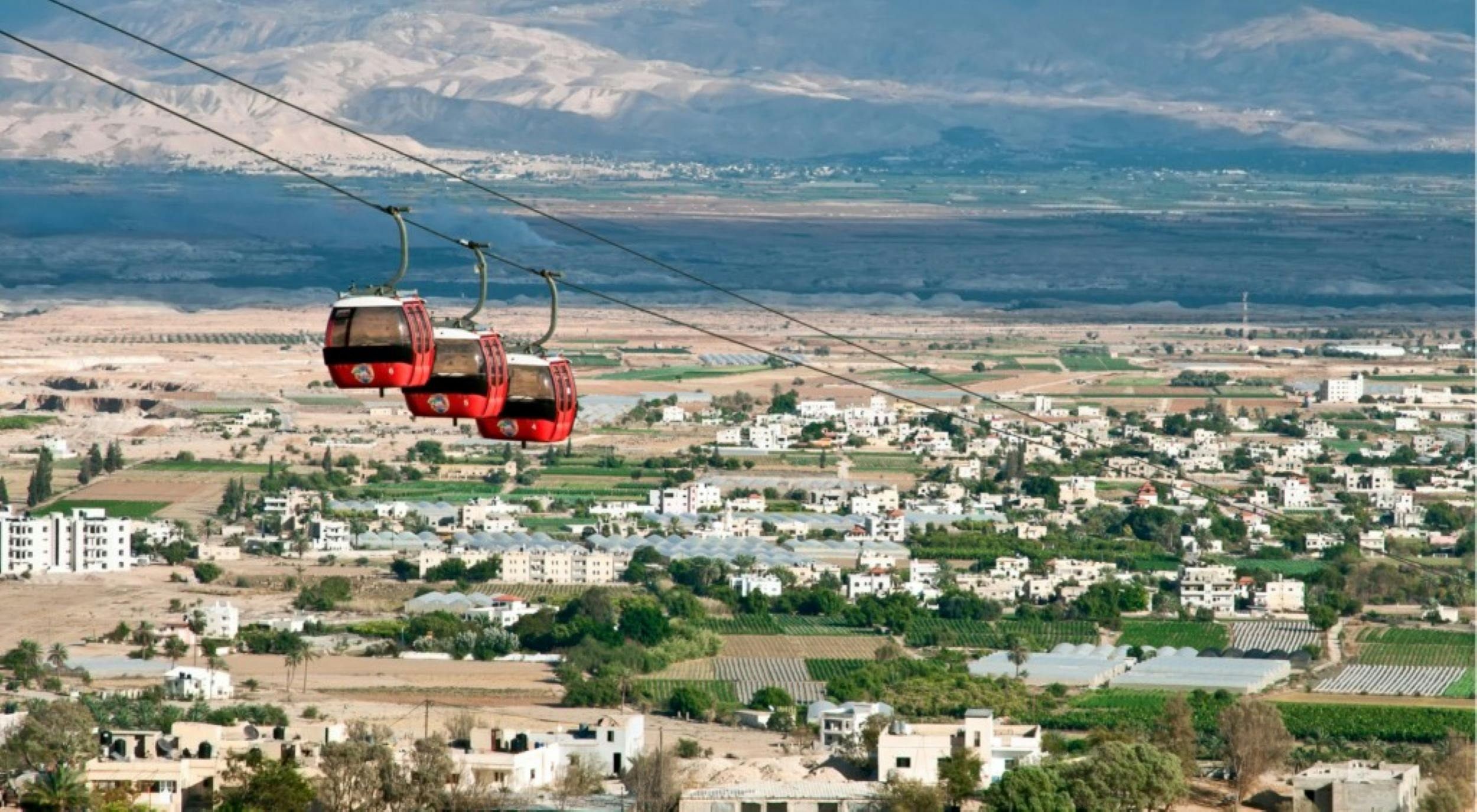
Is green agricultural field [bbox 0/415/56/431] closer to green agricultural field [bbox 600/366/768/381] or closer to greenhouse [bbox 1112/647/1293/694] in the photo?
green agricultural field [bbox 600/366/768/381]

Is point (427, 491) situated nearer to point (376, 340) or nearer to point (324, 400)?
point (324, 400)

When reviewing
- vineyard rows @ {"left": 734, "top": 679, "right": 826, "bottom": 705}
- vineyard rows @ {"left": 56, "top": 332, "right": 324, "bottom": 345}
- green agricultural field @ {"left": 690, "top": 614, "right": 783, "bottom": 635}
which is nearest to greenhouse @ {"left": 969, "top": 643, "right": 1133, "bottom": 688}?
vineyard rows @ {"left": 734, "top": 679, "right": 826, "bottom": 705}

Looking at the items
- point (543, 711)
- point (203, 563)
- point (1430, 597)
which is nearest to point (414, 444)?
point (203, 563)

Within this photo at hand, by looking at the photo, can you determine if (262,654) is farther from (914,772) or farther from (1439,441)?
(1439,441)

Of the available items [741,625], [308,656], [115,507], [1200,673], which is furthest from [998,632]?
[115,507]

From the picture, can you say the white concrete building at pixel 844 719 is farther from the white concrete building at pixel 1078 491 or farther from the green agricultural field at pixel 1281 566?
the white concrete building at pixel 1078 491
